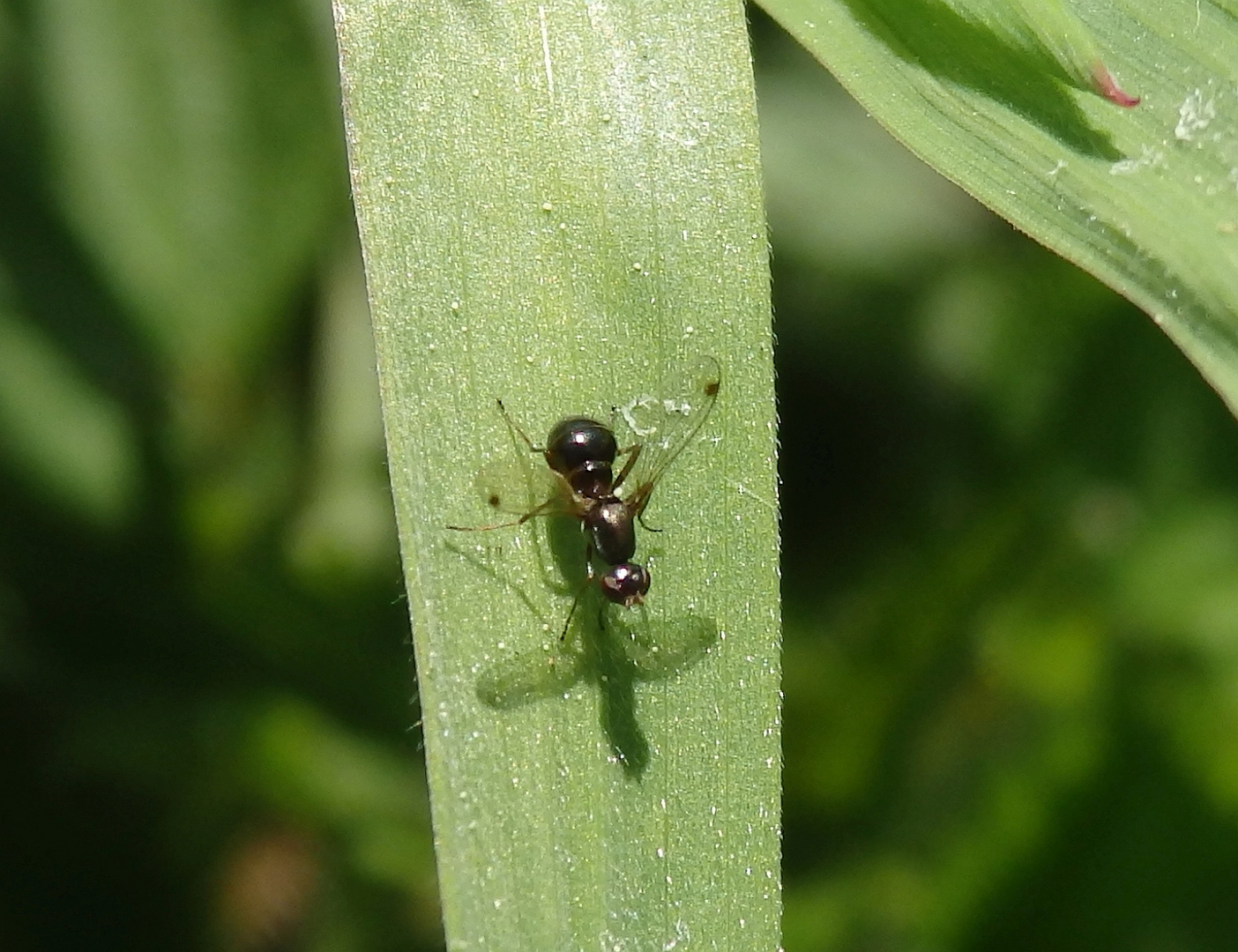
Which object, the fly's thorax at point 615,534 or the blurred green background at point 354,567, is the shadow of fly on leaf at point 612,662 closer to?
the fly's thorax at point 615,534

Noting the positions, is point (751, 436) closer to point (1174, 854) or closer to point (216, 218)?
point (1174, 854)

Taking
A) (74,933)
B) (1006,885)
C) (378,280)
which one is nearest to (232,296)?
(74,933)

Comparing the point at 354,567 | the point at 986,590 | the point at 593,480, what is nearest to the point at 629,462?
the point at 593,480

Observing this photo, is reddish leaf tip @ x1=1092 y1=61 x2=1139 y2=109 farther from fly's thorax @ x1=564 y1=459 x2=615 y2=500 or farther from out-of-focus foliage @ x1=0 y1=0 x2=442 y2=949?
out-of-focus foliage @ x1=0 y1=0 x2=442 y2=949

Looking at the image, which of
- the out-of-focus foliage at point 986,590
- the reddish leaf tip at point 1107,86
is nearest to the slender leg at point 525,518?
the reddish leaf tip at point 1107,86

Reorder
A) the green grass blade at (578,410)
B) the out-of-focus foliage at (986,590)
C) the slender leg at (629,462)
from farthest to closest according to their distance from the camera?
the out-of-focus foliage at (986,590) < the slender leg at (629,462) < the green grass blade at (578,410)

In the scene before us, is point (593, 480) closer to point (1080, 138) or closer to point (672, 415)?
point (672, 415)
